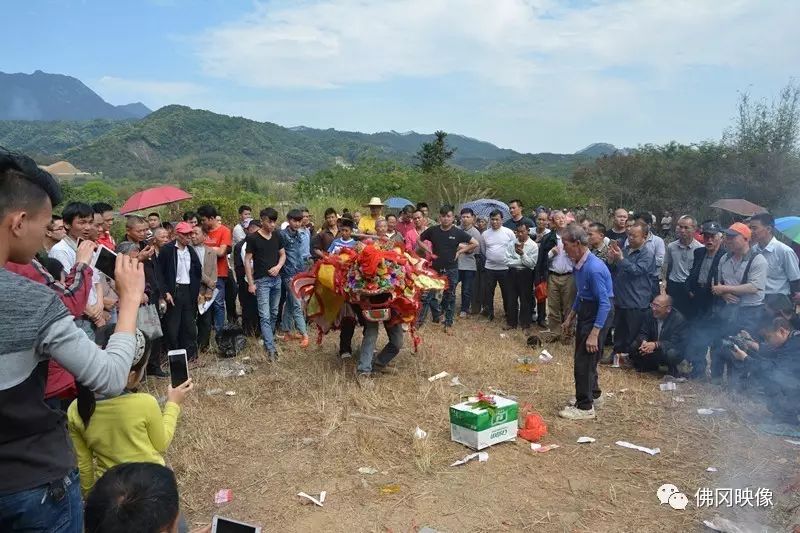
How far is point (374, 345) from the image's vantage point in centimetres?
684

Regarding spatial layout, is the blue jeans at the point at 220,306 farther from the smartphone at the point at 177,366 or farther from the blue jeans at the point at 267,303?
the smartphone at the point at 177,366

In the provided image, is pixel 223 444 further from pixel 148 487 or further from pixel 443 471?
pixel 148 487

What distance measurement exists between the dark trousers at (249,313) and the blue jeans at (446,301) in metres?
2.65

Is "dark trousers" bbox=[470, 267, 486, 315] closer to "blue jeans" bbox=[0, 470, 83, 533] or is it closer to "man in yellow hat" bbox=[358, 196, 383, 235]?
"man in yellow hat" bbox=[358, 196, 383, 235]

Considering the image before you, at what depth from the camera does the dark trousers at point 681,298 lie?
7586mm

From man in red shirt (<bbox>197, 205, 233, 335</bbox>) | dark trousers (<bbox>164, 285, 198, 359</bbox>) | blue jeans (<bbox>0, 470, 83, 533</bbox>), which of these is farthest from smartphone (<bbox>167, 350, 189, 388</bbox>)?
man in red shirt (<bbox>197, 205, 233, 335</bbox>)

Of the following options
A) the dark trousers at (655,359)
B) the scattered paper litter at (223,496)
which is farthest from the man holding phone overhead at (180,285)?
the dark trousers at (655,359)

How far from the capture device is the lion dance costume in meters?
6.18

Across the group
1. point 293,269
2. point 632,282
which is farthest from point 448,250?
point 632,282

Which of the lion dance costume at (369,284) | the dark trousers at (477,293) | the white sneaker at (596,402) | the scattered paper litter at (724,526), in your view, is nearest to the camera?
the scattered paper litter at (724,526)

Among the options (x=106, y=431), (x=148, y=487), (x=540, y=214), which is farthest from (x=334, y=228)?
(x=148, y=487)

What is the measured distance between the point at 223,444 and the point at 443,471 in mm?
2074

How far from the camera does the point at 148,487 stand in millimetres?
1903

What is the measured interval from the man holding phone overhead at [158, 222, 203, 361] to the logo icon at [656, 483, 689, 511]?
573 cm
